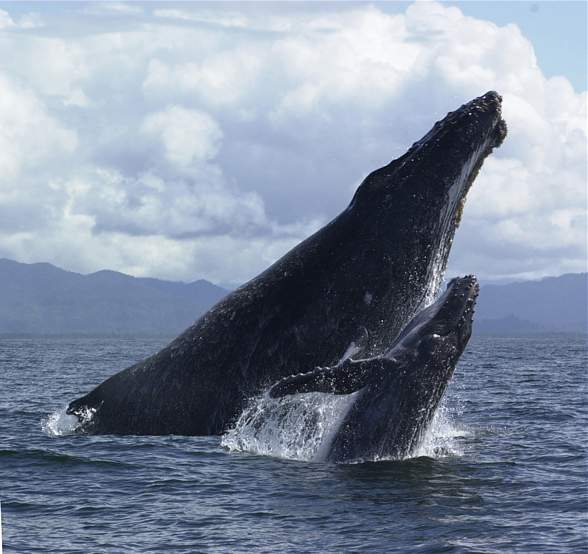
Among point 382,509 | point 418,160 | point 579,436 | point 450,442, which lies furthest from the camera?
point 579,436

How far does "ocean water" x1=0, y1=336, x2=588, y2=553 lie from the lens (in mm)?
12023

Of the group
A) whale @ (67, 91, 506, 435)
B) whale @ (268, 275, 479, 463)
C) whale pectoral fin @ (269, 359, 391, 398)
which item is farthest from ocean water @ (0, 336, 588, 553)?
whale pectoral fin @ (269, 359, 391, 398)

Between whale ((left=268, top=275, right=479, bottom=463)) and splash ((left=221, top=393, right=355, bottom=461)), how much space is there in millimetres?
620

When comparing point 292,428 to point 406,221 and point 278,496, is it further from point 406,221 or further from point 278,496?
point 406,221

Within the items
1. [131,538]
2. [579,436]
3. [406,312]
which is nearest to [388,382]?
[406,312]

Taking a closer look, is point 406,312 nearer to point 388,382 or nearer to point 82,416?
point 388,382

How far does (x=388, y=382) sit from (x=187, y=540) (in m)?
3.35

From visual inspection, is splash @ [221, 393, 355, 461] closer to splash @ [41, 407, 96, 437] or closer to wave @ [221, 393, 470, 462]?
wave @ [221, 393, 470, 462]

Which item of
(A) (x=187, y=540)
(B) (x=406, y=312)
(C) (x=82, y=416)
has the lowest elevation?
(A) (x=187, y=540)

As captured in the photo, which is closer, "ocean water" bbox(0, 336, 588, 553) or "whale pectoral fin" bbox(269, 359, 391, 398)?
"ocean water" bbox(0, 336, 588, 553)

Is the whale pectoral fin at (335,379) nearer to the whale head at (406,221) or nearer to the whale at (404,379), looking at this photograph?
the whale at (404,379)

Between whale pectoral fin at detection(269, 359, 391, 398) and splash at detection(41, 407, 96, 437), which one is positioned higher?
whale pectoral fin at detection(269, 359, 391, 398)

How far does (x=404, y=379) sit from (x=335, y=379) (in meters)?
0.97

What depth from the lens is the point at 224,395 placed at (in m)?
14.9
